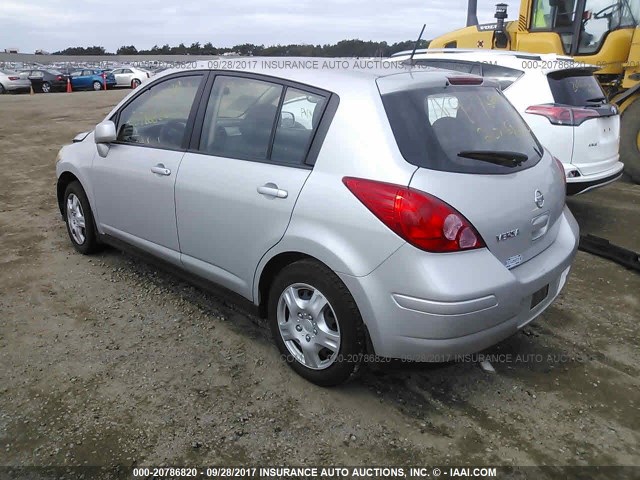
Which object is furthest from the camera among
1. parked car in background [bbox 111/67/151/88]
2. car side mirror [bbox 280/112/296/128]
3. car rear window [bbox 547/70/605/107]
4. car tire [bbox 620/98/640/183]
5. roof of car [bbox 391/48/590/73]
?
parked car in background [bbox 111/67/151/88]

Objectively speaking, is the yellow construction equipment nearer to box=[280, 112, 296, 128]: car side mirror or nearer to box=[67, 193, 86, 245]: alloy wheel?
box=[280, 112, 296, 128]: car side mirror

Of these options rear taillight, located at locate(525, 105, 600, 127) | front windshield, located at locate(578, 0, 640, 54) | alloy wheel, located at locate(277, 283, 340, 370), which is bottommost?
alloy wheel, located at locate(277, 283, 340, 370)

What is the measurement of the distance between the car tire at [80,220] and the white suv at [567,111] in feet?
13.9

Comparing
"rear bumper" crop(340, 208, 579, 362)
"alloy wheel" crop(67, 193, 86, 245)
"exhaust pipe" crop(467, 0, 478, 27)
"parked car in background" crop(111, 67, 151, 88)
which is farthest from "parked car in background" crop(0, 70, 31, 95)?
"rear bumper" crop(340, 208, 579, 362)

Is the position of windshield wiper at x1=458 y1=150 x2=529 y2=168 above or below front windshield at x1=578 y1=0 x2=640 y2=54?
below

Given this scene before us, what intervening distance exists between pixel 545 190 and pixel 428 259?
97 centimetres

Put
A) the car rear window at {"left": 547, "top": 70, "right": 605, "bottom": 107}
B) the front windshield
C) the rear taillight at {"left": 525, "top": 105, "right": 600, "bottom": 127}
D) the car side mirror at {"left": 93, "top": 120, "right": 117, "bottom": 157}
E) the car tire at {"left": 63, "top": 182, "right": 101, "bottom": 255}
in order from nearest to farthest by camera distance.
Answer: the car side mirror at {"left": 93, "top": 120, "right": 117, "bottom": 157} → the car tire at {"left": 63, "top": 182, "right": 101, "bottom": 255} → the rear taillight at {"left": 525, "top": 105, "right": 600, "bottom": 127} → the car rear window at {"left": 547, "top": 70, "right": 605, "bottom": 107} → the front windshield

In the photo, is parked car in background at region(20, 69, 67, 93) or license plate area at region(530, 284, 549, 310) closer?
license plate area at region(530, 284, 549, 310)

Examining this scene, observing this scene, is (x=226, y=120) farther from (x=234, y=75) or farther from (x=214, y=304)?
(x=214, y=304)

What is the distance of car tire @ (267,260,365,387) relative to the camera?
263 centimetres

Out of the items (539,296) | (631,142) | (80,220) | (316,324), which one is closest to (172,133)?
(80,220)

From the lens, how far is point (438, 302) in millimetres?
2369

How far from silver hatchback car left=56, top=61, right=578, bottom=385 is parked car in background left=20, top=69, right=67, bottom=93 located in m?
29.9

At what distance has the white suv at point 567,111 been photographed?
17.2ft
